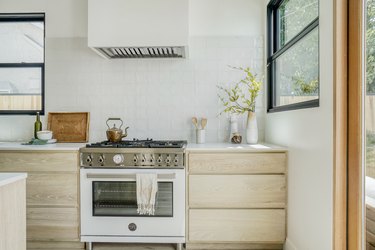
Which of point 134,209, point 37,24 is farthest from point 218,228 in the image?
point 37,24

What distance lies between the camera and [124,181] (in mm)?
2447

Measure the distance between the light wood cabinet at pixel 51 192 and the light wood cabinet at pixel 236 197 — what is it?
99cm

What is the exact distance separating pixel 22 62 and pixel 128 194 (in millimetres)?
1969

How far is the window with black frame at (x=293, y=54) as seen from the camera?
2.03 metres

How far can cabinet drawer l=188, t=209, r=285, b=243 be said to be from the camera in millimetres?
2441

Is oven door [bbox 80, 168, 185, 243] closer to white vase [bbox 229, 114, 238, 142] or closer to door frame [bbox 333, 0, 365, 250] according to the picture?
white vase [bbox 229, 114, 238, 142]

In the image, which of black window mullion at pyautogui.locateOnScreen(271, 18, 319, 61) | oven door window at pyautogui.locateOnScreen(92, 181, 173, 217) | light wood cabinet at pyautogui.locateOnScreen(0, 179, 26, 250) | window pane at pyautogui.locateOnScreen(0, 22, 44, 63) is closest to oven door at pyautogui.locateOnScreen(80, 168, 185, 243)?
oven door window at pyautogui.locateOnScreen(92, 181, 173, 217)

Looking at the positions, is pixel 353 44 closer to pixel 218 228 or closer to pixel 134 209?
pixel 218 228

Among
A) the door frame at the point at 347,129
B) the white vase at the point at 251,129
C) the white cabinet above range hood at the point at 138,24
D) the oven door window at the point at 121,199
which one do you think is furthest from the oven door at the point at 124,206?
the door frame at the point at 347,129

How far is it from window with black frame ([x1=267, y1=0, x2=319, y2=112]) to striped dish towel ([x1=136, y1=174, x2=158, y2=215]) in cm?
126

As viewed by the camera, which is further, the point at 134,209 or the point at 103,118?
the point at 103,118

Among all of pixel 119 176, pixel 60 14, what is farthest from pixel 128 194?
pixel 60 14

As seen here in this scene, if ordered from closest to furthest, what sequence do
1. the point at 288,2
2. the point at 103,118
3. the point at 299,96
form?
the point at 299,96 < the point at 288,2 < the point at 103,118

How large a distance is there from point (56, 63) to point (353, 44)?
2.80m
